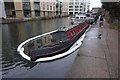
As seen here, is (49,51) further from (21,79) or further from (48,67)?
(21,79)

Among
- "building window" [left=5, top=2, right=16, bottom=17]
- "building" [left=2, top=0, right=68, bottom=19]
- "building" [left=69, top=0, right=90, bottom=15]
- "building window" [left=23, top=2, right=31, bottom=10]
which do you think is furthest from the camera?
"building" [left=69, top=0, right=90, bottom=15]

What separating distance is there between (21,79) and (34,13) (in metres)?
39.0

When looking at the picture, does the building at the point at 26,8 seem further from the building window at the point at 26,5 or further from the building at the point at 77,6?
the building at the point at 77,6

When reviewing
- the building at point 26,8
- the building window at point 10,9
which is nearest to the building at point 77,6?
the building at point 26,8

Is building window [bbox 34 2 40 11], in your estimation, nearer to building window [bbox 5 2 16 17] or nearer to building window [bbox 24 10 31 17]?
building window [bbox 24 10 31 17]

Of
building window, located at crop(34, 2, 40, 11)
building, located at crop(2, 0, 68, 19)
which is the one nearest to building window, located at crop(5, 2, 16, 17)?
building, located at crop(2, 0, 68, 19)

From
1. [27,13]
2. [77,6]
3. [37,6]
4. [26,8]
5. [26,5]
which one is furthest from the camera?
[77,6]

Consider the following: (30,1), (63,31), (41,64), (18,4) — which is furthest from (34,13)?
(41,64)

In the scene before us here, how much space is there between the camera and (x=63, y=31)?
33.1 feet

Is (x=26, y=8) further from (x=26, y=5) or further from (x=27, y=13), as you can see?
(x=27, y=13)

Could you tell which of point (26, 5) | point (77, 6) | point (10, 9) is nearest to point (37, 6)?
point (26, 5)

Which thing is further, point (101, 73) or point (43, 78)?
point (43, 78)

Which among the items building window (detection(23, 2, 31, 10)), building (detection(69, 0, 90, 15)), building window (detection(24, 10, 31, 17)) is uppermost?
building (detection(69, 0, 90, 15))

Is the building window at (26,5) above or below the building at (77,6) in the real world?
below
